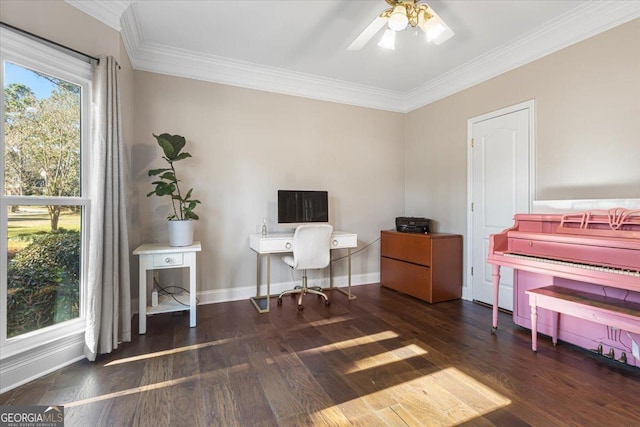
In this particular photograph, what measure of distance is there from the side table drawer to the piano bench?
2.87 m

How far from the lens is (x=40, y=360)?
190cm

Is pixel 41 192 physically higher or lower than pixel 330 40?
lower

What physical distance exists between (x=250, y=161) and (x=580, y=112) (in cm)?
318

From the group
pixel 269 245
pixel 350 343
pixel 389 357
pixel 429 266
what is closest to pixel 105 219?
pixel 269 245

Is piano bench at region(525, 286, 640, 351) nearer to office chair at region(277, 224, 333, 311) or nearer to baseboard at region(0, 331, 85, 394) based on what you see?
office chair at region(277, 224, 333, 311)

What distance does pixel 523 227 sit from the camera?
8.42 feet

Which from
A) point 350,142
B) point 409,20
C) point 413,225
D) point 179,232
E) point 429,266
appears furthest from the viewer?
point 350,142

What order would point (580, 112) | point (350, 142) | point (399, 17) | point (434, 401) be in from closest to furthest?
point (434, 401), point (399, 17), point (580, 112), point (350, 142)

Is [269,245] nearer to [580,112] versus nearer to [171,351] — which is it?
[171,351]

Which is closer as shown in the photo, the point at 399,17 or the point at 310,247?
the point at 399,17

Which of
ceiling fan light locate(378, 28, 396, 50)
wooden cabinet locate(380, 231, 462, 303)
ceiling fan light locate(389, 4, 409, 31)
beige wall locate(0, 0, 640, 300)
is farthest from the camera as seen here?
wooden cabinet locate(380, 231, 462, 303)

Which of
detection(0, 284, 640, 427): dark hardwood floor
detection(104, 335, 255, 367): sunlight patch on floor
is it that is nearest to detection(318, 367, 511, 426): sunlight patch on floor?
detection(0, 284, 640, 427): dark hardwood floor

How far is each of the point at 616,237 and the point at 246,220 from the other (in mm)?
3203

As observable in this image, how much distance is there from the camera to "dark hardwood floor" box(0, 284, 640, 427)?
154 cm
